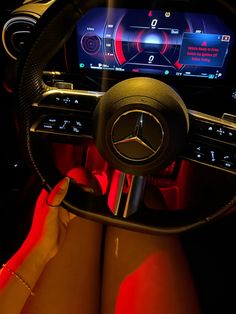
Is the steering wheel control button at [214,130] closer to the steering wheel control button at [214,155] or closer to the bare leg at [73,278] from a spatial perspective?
the steering wheel control button at [214,155]

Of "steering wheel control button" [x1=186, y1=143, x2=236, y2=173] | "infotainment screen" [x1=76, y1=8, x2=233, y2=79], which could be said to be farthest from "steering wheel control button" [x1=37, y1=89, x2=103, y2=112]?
"infotainment screen" [x1=76, y1=8, x2=233, y2=79]

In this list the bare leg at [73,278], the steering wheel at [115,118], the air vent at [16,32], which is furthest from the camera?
the air vent at [16,32]

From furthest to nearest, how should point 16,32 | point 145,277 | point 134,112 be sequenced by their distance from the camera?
point 16,32 → point 145,277 → point 134,112

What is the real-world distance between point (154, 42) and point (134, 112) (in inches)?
15.8

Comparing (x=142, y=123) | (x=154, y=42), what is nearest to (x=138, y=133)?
(x=142, y=123)

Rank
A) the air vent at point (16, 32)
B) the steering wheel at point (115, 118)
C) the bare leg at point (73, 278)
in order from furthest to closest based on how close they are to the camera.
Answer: the air vent at point (16, 32), the bare leg at point (73, 278), the steering wheel at point (115, 118)

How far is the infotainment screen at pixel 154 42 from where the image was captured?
35.3 inches

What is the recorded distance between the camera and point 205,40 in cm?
91

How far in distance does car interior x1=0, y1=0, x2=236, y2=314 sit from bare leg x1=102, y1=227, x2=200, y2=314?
0.31 ft

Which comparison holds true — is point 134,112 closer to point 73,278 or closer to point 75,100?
point 75,100

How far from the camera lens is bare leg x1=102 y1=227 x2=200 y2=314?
83 cm

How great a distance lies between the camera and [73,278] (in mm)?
888

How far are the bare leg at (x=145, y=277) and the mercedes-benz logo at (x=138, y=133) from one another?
39cm

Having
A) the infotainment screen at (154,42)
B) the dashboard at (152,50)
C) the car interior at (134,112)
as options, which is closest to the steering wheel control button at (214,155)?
the car interior at (134,112)
